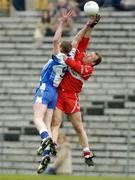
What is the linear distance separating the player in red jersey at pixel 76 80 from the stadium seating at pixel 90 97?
18.3ft

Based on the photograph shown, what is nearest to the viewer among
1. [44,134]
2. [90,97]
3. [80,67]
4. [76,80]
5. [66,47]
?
[44,134]

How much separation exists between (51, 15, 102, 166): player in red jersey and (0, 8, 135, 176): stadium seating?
5.59 metres

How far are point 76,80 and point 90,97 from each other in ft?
26.6

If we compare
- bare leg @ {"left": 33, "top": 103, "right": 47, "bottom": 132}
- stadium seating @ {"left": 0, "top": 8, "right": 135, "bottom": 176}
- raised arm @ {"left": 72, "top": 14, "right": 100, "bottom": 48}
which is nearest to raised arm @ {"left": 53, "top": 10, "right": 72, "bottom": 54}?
raised arm @ {"left": 72, "top": 14, "right": 100, "bottom": 48}

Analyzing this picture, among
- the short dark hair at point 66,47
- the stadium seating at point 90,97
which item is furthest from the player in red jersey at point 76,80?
the stadium seating at point 90,97

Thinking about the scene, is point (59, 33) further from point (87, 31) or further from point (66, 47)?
point (87, 31)

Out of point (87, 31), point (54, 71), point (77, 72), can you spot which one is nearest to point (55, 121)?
point (54, 71)

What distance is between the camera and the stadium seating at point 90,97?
43156mm

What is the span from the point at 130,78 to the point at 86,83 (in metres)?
1.08

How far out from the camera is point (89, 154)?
37.3 m

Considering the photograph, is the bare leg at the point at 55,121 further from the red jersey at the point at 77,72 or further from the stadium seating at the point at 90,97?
the stadium seating at the point at 90,97

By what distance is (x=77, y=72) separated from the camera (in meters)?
36.2

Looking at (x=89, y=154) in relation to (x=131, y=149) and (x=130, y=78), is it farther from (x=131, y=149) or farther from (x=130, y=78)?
(x=130, y=78)

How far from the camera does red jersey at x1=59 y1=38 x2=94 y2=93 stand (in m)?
36.0
